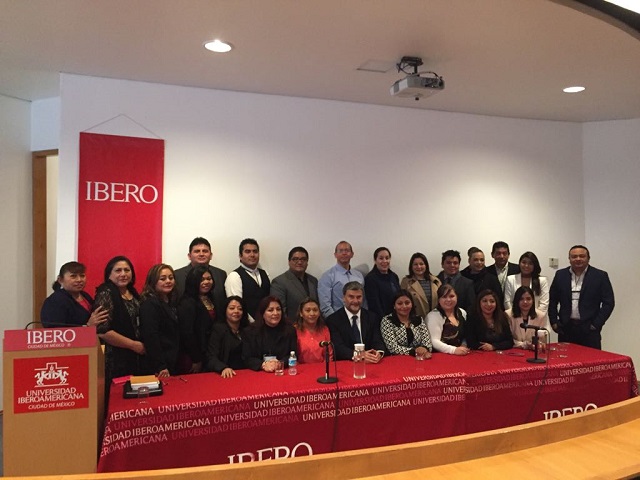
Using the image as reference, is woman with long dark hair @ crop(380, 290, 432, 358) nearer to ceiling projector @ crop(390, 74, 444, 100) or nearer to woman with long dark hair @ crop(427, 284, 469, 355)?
woman with long dark hair @ crop(427, 284, 469, 355)

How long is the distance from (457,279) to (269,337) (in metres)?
2.01

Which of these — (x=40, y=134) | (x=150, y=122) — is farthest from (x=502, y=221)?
(x=40, y=134)

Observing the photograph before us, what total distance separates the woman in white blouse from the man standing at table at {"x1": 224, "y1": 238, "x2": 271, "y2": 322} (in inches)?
82.1

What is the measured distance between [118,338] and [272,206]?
1.80 metres

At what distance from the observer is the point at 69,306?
9.78 feet

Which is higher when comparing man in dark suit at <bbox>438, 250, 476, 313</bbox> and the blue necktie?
man in dark suit at <bbox>438, 250, 476, 313</bbox>

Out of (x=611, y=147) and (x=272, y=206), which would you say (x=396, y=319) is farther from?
(x=611, y=147)

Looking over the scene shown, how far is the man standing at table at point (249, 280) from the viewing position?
3.91 meters

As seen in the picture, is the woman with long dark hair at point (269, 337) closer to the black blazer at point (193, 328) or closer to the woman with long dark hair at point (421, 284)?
the black blazer at point (193, 328)

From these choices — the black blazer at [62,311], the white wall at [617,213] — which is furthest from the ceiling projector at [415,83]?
the white wall at [617,213]

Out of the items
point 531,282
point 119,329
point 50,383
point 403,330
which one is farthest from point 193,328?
point 531,282

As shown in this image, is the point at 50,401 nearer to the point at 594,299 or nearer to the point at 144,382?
the point at 144,382

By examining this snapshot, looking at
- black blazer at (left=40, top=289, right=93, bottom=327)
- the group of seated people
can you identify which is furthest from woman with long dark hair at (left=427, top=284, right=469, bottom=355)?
black blazer at (left=40, top=289, right=93, bottom=327)

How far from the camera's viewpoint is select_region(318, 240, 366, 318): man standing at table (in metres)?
4.20
